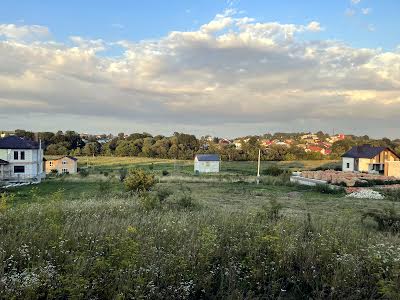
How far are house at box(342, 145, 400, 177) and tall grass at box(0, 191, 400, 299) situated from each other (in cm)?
4418

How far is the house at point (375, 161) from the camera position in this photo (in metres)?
45.6

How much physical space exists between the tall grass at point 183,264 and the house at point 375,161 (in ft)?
145

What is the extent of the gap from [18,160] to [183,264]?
40.2m

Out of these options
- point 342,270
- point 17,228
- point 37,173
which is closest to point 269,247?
point 342,270

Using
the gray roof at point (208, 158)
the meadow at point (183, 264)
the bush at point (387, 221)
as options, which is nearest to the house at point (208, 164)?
the gray roof at point (208, 158)

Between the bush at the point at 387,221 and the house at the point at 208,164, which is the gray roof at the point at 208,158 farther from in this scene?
the bush at the point at 387,221

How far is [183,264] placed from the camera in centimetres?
437

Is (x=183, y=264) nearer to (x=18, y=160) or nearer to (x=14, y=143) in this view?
(x=18, y=160)

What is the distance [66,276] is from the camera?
386 cm

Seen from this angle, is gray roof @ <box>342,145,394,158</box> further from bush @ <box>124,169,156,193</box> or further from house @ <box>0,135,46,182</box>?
house @ <box>0,135,46,182</box>

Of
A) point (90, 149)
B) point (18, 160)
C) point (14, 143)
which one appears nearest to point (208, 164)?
point (18, 160)

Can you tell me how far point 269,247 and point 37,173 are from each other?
41.0 metres

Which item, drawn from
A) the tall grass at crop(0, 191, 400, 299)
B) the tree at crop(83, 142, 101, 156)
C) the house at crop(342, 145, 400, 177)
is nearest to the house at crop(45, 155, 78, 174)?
the tree at crop(83, 142, 101, 156)

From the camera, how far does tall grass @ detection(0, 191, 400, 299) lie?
389 centimetres
